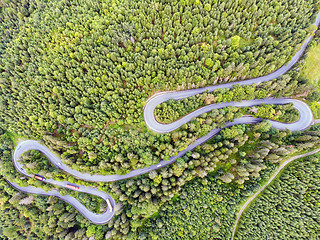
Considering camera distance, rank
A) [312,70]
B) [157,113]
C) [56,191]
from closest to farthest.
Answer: [157,113], [56,191], [312,70]

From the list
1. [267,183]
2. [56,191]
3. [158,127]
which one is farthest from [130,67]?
[267,183]

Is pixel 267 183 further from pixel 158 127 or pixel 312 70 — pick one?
pixel 312 70

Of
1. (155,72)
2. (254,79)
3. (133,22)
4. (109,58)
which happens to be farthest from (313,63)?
(109,58)

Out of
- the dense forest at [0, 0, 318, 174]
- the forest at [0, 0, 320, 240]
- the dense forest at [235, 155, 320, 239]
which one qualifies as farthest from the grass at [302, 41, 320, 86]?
the dense forest at [235, 155, 320, 239]

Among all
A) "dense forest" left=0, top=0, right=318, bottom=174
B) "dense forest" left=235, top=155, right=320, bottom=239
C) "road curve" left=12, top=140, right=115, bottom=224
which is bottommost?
"dense forest" left=235, top=155, right=320, bottom=239

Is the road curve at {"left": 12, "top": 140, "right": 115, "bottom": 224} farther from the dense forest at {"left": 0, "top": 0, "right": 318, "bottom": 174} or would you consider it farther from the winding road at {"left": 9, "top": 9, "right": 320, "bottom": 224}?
the dense forest at {"left": 0, "top": 0, "right": 318, "bottom": 174}

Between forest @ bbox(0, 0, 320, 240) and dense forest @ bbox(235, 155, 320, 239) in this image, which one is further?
forest @ bbox(0, 0, 320, 240)
